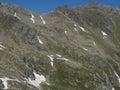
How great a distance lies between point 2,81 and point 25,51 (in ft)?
187

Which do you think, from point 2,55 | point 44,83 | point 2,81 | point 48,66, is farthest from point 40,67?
point 2,81

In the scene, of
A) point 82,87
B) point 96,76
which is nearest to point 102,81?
point 96,76

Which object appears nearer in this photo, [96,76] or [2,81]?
[2,81]

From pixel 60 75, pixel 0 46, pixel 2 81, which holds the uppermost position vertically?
pixel 0 46

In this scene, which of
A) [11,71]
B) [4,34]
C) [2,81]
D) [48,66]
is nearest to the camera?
[2,81]

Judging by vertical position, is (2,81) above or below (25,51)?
below

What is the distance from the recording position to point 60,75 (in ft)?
550

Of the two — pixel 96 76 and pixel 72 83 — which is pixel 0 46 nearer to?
pixel 72 83

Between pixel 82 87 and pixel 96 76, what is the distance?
17062 mm

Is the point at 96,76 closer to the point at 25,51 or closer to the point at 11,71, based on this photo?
the point at 25,51

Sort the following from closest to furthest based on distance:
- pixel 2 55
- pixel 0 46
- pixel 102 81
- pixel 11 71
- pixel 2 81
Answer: pixel 2 81, pixel 11 71, pixel 2 55, pixel 0 46, pixel 102 81

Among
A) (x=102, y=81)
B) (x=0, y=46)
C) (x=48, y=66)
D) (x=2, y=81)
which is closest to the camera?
(x=2, y=81)

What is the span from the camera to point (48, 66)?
6737 inches

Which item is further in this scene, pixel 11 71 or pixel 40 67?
pixel 40 67
